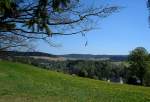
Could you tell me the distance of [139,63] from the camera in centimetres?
9038

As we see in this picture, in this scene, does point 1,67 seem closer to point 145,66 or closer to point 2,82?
point 2,82

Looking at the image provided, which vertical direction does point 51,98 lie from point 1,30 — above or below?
below

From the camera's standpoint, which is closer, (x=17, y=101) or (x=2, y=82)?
(x=17, y=101)

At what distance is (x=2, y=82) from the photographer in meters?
21.2

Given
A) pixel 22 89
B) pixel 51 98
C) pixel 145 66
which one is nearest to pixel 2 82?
pixel 22 89

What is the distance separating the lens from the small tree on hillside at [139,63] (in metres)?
89.1

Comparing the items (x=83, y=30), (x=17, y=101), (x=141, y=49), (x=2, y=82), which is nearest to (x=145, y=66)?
(x=141, y=49)

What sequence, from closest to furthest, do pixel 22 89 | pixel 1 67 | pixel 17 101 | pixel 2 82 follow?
pixel 17 101 → pixel 22 89 → pixel 2 82 → pixel 1 67

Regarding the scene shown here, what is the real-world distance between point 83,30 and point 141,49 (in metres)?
84.0

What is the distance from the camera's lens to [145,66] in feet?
291

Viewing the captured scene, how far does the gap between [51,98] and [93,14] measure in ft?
28.2

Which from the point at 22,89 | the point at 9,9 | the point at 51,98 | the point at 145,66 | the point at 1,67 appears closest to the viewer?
the point at 9,9

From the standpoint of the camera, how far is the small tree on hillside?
89.1 metres

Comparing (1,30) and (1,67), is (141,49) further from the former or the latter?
(1,30)
